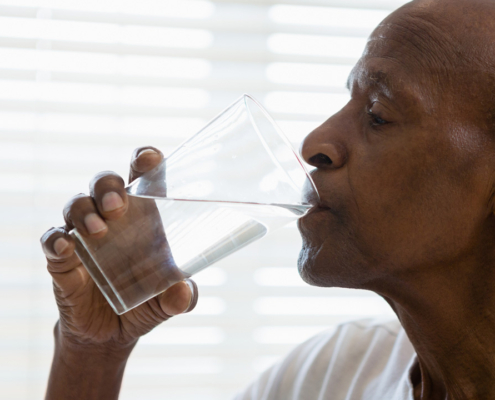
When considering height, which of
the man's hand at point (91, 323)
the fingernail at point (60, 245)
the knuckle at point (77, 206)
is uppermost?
the knuckle at point (77, 206)

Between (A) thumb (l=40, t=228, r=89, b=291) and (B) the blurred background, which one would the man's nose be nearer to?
(A) thumb (l=40, t=228, r=89, b=291)

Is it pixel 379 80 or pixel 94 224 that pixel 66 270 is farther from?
pixel 379 80

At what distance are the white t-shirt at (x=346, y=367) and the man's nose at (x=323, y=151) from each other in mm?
489

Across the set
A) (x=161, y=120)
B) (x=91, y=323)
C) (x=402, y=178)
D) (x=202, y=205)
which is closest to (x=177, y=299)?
(x=91, y=323)

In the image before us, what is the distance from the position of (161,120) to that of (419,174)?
1.16m

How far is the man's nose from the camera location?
0.93 metres

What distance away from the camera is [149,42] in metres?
1.87

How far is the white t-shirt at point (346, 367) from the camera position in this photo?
120 cm

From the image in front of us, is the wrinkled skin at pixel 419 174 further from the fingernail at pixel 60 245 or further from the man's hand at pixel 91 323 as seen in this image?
the fingernail at pixel 60 245

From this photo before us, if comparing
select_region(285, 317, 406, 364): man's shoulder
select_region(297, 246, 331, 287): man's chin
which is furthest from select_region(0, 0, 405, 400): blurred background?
select_region(297, 246, 331, 287): man's chin

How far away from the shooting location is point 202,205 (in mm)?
738

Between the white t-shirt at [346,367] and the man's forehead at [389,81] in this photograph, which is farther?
the white t-shirt at [346,367]

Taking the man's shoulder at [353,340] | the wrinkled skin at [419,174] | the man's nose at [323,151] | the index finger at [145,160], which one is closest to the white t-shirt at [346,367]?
the man's shoulder at [353,340]

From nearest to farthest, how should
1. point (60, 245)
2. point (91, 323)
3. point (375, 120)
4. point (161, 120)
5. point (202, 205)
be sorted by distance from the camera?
point (202, 205), point (60, 245), point (375, 120), point (91, 323), point (161, 120)
